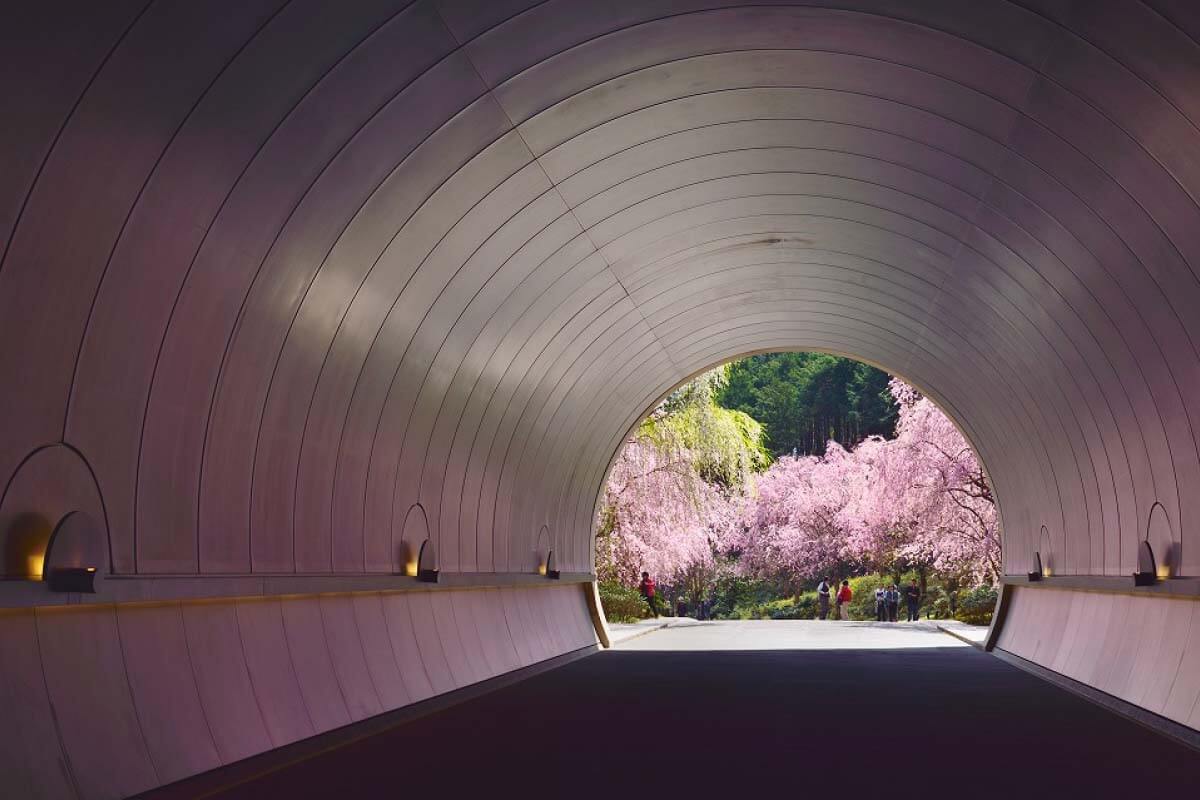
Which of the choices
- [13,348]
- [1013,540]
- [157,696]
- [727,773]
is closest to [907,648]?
[1013,540]

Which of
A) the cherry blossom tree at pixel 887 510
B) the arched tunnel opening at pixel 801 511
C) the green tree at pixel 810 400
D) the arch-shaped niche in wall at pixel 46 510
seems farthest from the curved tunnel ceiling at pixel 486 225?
the green tree at pixel 810 400

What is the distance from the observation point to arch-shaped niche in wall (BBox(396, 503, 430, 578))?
45.8 ft

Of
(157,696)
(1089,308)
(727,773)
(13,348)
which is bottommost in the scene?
(727,773)

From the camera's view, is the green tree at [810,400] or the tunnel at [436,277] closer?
the tunnel at [436,277]

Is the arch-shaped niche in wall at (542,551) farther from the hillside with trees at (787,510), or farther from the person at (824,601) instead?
the person at (824,601)

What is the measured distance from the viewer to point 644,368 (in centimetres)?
2242

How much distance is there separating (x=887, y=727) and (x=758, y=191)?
568 cm

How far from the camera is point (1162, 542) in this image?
43.6ft

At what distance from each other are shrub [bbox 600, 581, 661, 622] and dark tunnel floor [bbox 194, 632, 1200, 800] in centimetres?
1859

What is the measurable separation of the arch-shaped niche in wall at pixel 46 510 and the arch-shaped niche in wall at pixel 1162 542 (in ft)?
30.6

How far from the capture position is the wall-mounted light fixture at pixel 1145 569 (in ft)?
43.2

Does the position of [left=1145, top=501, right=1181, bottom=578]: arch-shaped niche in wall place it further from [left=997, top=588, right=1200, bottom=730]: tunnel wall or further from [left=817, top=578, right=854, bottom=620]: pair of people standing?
[left=817, top=578, right=854, bottom=620]: pair of people standing

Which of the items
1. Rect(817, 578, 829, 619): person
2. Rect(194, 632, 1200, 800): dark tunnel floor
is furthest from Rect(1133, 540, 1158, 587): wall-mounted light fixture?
Rect(817, 578, 829, 619): person

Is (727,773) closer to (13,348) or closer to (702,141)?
(13,348)
